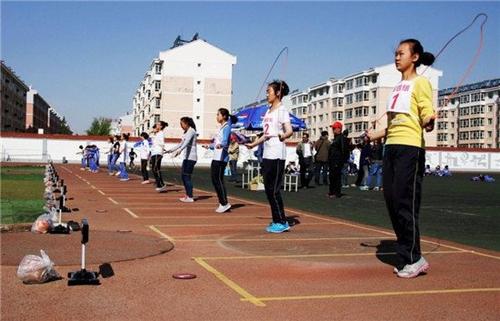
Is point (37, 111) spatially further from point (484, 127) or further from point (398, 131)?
point (398, 131)

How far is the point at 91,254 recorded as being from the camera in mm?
6602

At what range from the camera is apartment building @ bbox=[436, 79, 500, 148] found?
12975cm

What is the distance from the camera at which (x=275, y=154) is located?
8.91m

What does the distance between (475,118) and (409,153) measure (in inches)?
5548

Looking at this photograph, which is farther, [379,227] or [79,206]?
[79,206]

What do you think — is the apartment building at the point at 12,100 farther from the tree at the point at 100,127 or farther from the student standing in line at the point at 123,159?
the student standing in line at the point at 123,159

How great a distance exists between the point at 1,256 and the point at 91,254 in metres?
0.96

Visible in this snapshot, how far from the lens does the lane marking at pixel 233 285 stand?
479 centimetres

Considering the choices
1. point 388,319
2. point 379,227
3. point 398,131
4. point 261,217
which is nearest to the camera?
point 388,319

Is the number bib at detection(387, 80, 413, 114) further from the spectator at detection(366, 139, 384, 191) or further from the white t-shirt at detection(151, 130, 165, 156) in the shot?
the spectator at detection(366, 139, 384, 191)

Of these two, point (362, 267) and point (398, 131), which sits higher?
point (398, 131)

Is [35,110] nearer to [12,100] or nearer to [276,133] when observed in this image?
[12,100]

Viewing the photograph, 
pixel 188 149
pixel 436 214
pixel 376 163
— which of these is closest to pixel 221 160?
pixel 188 149

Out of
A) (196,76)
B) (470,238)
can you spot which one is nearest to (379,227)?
(470,238)
